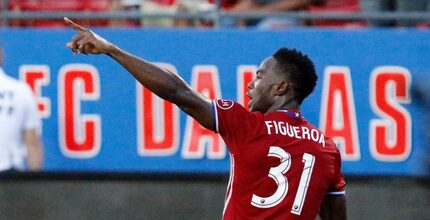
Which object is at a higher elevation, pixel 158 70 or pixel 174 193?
pixel 158 70

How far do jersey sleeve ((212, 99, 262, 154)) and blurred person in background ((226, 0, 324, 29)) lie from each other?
15.8ft

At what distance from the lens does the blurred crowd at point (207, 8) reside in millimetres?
9594

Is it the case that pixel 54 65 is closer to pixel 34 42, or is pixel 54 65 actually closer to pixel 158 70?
pixel 34 42

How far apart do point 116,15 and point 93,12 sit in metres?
0.23

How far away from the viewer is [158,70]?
4.67 m

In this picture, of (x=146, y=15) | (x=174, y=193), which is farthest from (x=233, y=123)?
(x=146, y=15)

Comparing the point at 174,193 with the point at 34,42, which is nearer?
the point at 174,193

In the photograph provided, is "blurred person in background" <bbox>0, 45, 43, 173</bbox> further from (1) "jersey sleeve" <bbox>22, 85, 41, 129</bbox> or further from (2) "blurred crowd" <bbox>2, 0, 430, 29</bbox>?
(2) "blurred crowd" <bbox>2, 0, 430, 29</bbox>

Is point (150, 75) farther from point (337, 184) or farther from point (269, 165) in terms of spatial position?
point (337, 184)

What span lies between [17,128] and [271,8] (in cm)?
260

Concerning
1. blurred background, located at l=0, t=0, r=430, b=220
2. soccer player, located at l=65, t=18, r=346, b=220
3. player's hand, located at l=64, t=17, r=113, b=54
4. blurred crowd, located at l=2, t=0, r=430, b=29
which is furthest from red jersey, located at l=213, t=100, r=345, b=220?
blurred crowd, located at l=2, t=0, r=430, b=29

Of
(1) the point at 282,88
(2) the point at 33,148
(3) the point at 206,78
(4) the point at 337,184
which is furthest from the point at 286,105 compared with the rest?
(3) the point at 206,78

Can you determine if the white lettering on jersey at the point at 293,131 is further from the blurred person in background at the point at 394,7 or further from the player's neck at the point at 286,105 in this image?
the blurred person in background at the point at 394,7

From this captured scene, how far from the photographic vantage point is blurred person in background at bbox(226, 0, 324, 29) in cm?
965
